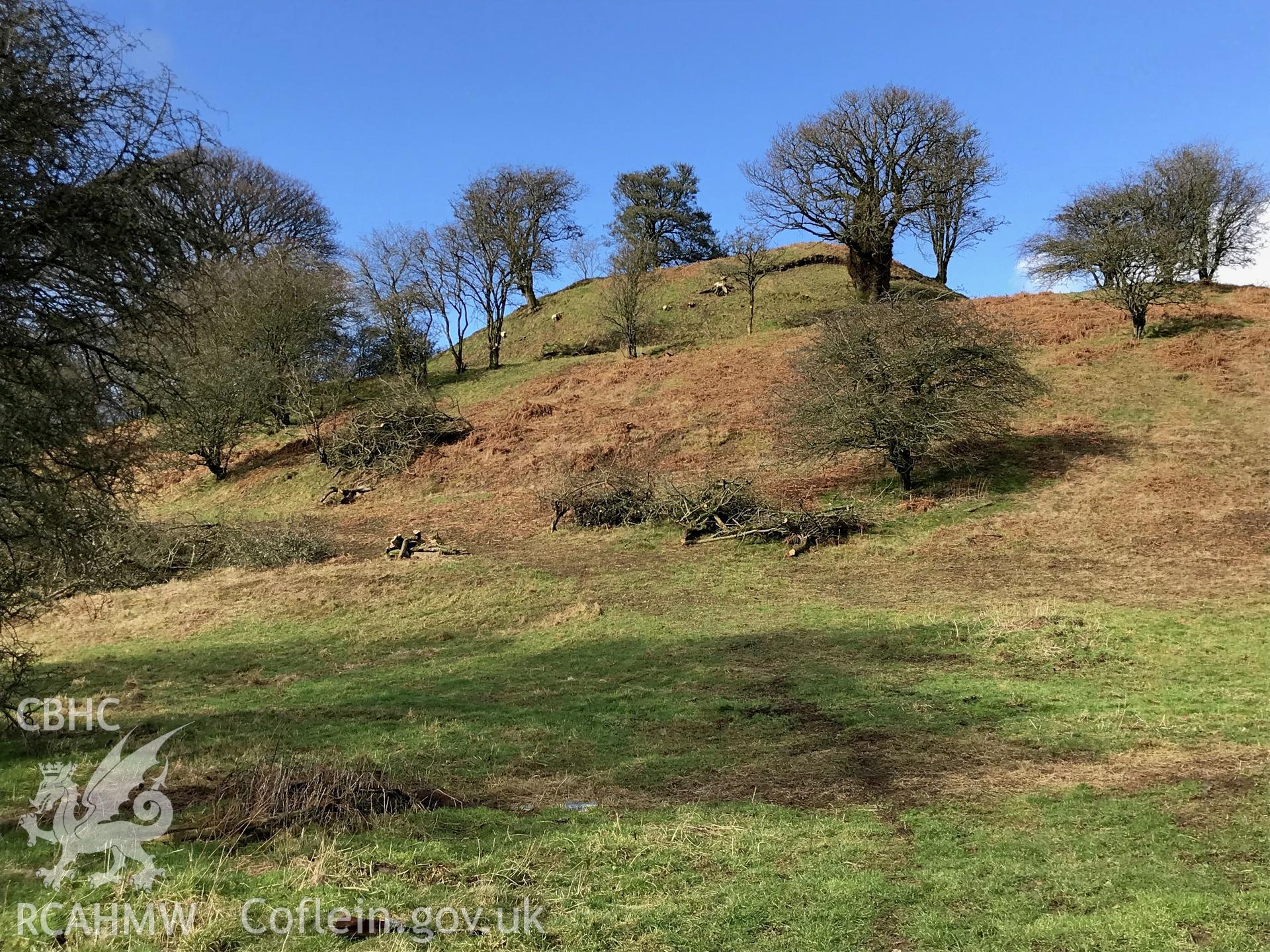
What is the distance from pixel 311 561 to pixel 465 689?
11743 mm

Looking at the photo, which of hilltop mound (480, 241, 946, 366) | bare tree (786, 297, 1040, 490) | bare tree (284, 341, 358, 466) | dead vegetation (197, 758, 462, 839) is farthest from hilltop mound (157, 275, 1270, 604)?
dead vegetation (197, 758, 462, 839)

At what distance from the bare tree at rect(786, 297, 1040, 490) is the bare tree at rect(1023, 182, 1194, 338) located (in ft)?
39.4

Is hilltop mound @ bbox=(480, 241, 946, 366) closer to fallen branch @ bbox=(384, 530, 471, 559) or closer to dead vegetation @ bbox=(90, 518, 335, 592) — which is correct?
fallen branch @ bbox=(384, 530, 471, 559)

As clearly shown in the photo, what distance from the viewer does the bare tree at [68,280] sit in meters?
6.26

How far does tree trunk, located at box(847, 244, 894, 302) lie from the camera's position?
38.6m

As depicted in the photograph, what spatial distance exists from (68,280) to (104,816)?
4576mm

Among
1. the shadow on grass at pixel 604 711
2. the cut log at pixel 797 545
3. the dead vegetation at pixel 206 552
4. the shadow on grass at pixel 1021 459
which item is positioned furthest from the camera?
the shadow on grass at pixel 1021 459

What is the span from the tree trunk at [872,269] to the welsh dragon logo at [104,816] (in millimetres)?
36794

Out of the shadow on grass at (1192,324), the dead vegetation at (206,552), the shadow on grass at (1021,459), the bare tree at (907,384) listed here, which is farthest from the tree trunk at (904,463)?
the shadow on grass at (1192,324)

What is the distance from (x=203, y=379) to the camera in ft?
87.4

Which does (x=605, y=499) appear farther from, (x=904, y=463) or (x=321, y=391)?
(x=321, y=391)

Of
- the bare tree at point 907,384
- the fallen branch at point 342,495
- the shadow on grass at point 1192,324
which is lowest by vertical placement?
the fallen branch at point 342,495

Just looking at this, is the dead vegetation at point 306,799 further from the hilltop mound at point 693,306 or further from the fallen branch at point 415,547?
the hilltop mound at point 693,306

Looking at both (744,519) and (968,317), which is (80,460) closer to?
(744,519)
